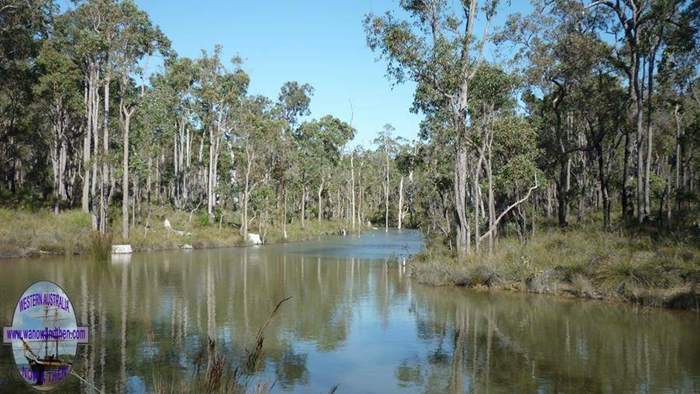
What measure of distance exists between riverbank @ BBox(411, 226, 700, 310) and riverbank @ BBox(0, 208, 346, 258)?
17727mm

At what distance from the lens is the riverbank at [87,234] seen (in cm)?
2906

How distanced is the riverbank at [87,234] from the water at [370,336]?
7058 mm

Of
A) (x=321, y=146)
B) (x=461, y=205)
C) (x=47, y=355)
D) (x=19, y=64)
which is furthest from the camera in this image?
(x=321, y=146)

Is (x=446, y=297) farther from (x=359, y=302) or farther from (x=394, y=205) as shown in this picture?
(x=394, y=205)

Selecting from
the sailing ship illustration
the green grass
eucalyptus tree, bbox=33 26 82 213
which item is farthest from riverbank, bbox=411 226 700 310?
eucalyptus tree, bbox=33 26 82 213

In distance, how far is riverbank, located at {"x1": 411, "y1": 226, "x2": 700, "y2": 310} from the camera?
15.7 meters

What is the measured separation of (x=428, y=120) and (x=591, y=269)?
1123 cm

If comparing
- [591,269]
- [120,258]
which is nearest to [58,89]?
[120,258]

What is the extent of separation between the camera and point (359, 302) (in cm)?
1791

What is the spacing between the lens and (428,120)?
2655 cm

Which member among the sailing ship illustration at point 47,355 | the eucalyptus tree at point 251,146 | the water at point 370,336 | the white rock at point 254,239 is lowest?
the water at point 370,336

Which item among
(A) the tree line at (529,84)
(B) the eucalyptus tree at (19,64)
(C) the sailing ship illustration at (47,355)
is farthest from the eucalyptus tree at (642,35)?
(B) the eucalyptus tree at (19,64)

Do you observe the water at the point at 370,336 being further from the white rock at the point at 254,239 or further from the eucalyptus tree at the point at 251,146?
the eucalyptus tree at the point at 251,146

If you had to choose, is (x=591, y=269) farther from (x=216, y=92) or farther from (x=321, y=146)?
(x=321, y=146)
